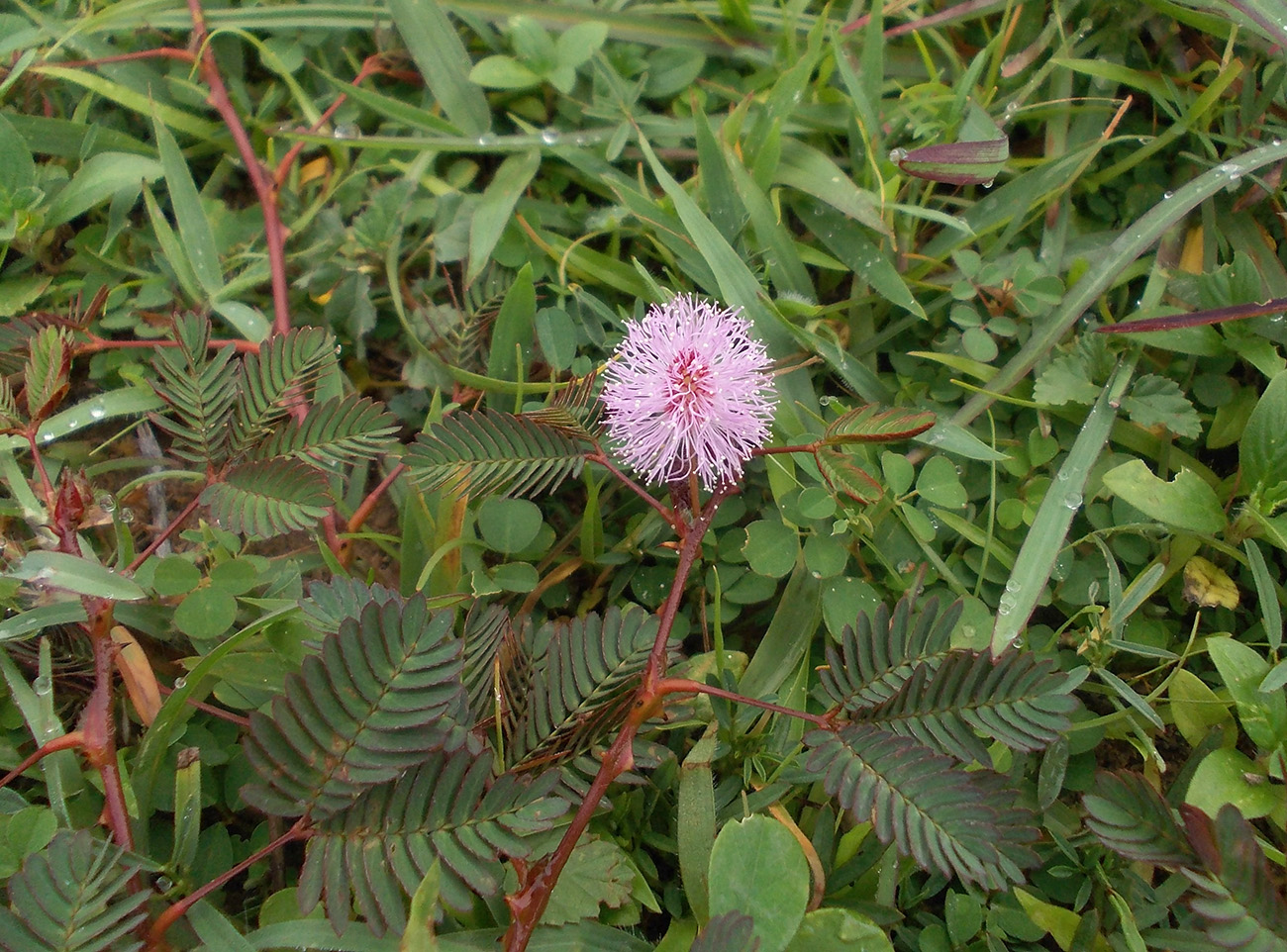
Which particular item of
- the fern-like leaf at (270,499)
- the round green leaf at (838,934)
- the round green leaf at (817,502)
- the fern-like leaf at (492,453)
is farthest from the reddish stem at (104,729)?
the round green leaf at (817,502)

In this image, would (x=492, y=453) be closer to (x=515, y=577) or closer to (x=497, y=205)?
(x=515, y=577)

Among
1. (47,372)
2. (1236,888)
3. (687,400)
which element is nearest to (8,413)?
(47,372)

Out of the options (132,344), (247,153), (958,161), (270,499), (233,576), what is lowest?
(233,576)

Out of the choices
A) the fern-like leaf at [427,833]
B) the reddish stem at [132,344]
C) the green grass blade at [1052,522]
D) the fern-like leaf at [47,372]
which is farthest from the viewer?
the reddish stem at [132,344]

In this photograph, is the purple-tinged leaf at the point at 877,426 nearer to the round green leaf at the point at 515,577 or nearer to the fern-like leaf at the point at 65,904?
the round green leaf at the point at 515,577

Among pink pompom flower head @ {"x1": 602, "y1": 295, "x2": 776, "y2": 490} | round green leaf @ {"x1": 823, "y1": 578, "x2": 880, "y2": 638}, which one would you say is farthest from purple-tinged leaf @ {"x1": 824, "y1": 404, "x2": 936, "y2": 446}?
round green leaf @ {"x1": 823, "y1": 578, "x2": 880, "y2": 638}

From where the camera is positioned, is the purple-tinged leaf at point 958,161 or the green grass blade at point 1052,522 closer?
the green grass blade at point 1052,522

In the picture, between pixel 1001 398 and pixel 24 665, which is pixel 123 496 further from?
pixel 1001 398
